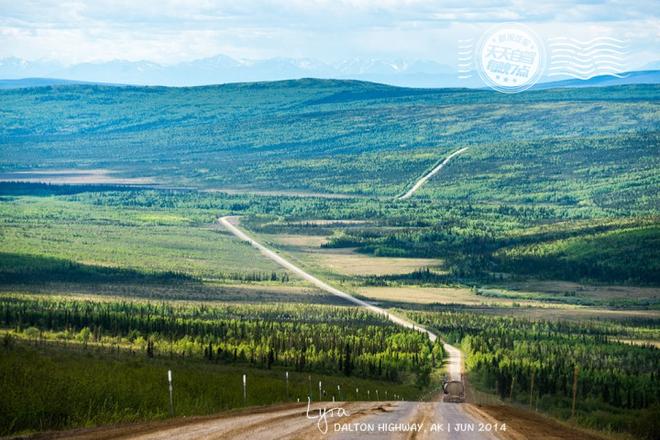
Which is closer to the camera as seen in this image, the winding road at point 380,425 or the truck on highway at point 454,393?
the winding road at point 380,425

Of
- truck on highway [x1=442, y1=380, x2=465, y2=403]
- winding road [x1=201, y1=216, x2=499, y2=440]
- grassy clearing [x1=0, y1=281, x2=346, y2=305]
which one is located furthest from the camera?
grassy clearing [x1=0, y1=281, x2=346, y2=305]

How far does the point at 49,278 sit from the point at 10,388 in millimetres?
142512

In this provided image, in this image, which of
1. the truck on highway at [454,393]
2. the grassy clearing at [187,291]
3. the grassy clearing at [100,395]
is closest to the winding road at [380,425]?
the grassy clearing at [100,395]

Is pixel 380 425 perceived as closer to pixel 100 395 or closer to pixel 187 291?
pixel 100 395

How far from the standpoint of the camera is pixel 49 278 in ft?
581

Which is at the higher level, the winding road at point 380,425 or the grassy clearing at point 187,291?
the winding road at point 380,425

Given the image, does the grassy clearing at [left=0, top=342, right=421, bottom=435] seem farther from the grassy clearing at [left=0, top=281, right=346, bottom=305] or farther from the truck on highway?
the grassy clearing at [left=0, top=281, right=346, bottom=305]
